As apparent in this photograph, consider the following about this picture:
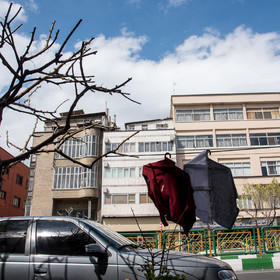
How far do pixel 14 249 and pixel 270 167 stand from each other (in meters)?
31.6

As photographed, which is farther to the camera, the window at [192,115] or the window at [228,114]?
the window at [192,115]

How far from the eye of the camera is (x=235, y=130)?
1316 inches

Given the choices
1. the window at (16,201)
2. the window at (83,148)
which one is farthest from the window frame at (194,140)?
the window at (16,201)

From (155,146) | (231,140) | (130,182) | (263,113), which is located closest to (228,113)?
(231,140)

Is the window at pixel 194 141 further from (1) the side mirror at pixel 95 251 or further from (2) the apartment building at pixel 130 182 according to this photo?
(1) the side mirror at pixel 95 251

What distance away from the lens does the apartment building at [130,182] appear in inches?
1177

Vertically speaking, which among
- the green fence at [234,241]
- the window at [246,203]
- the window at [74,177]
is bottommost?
the green fence at [234,241]

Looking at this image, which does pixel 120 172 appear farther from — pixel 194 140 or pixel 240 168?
pixel 240 168

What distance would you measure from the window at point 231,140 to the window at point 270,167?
3031 millimetres

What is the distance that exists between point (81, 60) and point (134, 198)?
2844 centimetres

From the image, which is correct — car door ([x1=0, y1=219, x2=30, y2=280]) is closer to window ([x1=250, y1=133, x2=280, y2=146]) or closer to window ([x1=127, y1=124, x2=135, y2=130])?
window ([x1=250, y1=133, x2=280, y2=146])

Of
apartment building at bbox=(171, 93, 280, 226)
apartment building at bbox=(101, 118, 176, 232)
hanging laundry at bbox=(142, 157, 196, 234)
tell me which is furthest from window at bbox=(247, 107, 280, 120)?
hanging laundry at bbox=(142, 157, 196, 234)

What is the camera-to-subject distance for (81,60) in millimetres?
3109

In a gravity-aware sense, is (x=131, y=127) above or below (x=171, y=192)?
above
